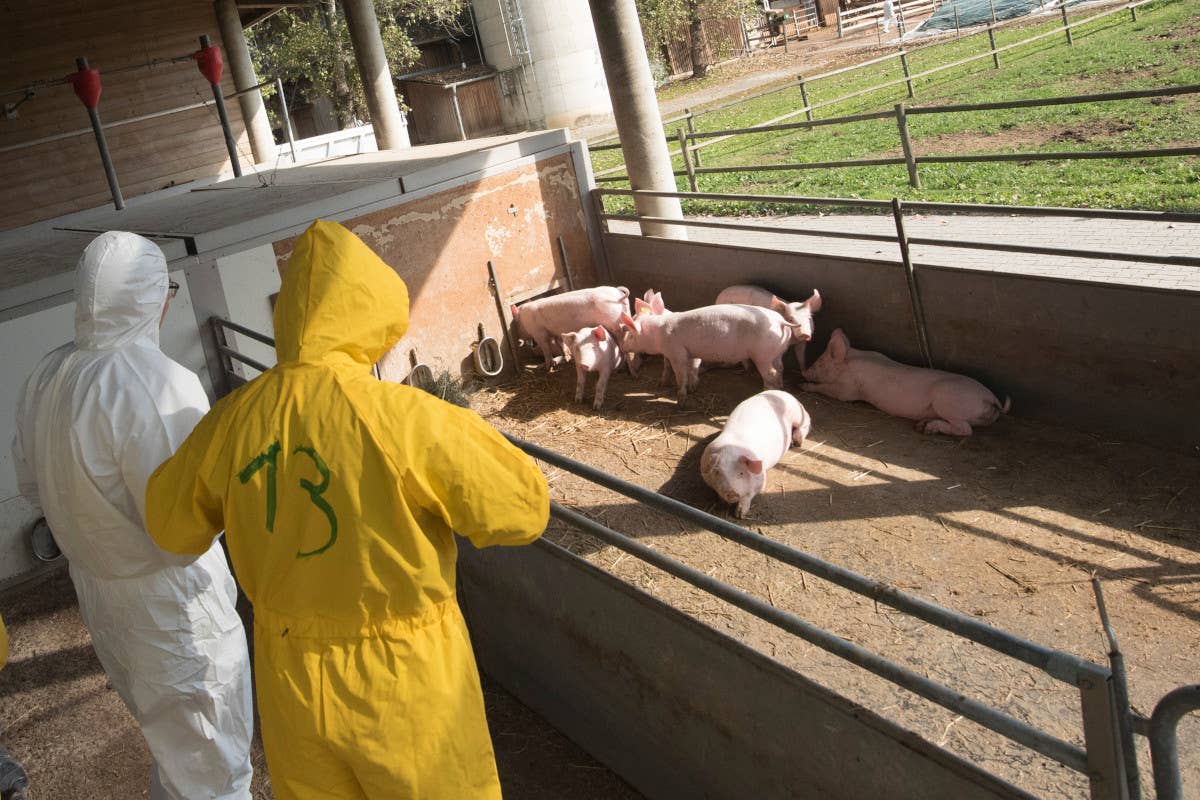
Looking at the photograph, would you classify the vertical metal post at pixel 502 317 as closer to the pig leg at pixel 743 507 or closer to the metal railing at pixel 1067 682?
the pig leg at pixel 743 507

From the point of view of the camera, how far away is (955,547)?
4633 mm

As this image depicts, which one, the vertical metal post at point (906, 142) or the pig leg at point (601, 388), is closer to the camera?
the pig leg at point (601, 388)

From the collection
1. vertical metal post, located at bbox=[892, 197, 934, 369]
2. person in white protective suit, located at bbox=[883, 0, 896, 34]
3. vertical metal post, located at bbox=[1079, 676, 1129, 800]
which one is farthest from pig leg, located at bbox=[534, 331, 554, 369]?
person in white protective suit, located at bbox=[883, 0, 896, 34]

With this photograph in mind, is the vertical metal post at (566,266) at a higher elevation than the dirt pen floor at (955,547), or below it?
higher

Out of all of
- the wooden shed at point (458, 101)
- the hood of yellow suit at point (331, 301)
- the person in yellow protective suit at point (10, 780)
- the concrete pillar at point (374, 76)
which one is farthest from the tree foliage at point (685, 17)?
the hood of yellow suit at point (331, 301)

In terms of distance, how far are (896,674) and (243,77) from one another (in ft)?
43.1

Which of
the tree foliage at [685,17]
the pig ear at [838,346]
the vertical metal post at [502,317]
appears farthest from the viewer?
the tree foliage at [685,17]

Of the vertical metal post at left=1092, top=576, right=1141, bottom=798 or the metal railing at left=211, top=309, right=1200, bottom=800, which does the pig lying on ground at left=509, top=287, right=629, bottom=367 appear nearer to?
the metal railing at left=211, top=309, right=1200, bottom=800

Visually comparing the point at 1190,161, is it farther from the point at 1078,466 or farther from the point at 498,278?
the point at 498,278

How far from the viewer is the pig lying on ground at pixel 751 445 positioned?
204 inches

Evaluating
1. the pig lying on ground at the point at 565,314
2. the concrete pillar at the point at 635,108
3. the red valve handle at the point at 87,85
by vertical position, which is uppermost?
the red valve handle at the point at 87,85

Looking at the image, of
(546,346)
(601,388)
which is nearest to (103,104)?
(546,346)

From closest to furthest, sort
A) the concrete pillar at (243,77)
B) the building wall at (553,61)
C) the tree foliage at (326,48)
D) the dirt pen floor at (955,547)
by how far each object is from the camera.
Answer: the dirt pen floor at (955,547) < the concrete pillar at (243,77) < the tree foliage at (326,48) < the building wall at (553,61)

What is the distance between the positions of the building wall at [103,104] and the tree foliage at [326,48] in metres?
12.4
